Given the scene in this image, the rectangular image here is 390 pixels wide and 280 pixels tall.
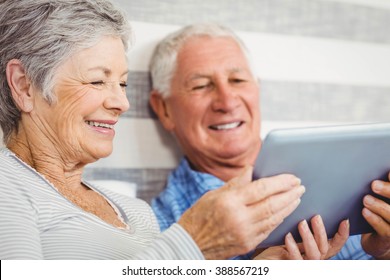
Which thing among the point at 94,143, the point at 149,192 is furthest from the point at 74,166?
the point at 149,192

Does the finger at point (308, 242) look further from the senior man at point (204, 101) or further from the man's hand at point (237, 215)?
the senior man at point (204, 101)

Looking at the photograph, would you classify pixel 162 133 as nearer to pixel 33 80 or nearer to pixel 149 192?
pixel 149 192

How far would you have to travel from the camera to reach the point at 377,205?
37.5 inches

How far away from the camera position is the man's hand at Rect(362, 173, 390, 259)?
3.07 feet

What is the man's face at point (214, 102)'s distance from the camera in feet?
4.20

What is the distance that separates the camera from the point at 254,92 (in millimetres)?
1325

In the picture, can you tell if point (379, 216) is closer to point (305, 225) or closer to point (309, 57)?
point (305, 225)

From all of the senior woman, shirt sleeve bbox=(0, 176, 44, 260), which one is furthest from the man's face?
shirt sleeve bbox=(0, 176, 44, 260)

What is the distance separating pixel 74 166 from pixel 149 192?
333 millimetres

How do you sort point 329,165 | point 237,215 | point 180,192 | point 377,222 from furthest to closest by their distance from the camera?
point 180,192
point 377,222
point 329,165
point 237,215

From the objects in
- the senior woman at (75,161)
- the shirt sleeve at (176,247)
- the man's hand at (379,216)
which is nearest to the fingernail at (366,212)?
the man's hand at (379,216)

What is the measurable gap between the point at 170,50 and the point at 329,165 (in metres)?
0.56

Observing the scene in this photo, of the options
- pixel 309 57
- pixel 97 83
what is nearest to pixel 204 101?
pixel 309 57

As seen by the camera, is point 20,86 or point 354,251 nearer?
point 20,86
